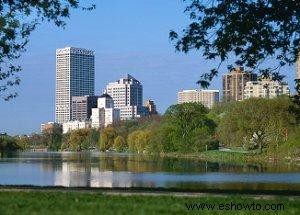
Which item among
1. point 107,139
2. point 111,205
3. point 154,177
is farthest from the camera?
point 107,139

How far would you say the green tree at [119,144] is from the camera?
183150 millimetres

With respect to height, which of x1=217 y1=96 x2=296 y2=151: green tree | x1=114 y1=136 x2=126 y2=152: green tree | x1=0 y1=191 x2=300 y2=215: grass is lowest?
x1=114 y1=136 x2=126 y2=152: green tree

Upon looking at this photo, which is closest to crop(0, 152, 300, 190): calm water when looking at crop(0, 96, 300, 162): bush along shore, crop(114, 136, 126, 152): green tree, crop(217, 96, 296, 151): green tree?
crop(0, 96, 300, 162): bush along shore

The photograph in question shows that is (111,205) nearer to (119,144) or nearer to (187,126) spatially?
(187,126)

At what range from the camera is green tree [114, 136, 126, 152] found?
183150mm

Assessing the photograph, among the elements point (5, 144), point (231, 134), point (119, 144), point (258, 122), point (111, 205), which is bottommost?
point (119, 144)

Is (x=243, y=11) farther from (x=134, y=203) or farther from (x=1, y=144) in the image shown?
(x=1, y=144)

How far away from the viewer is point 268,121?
326 feet

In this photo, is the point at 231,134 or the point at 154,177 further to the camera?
the point at 231,134

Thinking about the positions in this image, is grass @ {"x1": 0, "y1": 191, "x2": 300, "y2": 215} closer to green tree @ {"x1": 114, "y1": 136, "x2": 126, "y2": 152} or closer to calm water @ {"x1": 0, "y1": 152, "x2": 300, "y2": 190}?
calm water @ {"x1": 0, "y1": 152, "x2": 300, "y2": 190}

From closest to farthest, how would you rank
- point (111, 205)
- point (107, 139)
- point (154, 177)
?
point (111, 205) < point (154, 177) < point (107, 139)

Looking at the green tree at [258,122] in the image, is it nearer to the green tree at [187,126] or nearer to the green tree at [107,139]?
the green tree at [187,126]

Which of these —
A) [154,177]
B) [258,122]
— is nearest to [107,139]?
[258,122]

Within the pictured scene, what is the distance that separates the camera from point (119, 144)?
605 feet
